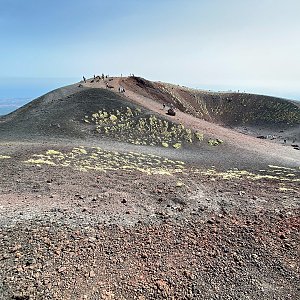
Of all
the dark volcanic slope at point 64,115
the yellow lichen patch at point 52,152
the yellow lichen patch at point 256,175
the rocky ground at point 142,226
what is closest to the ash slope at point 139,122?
the dark volcanic slope at point 64,115

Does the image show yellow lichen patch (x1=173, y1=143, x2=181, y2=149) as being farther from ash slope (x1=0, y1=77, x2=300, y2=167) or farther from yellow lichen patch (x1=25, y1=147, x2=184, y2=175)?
yellow lichen patch (x1=25, y1=147, x2=184, y2=175)

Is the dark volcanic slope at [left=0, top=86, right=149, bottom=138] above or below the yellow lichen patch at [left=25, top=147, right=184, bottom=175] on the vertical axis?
above

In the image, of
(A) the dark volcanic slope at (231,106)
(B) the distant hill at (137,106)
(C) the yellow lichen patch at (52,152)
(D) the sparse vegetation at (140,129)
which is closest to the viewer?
(C) the yellow lichen patch at (52,152)

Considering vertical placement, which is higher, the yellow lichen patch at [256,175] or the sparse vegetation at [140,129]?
the sparse vegetation at [140,129]

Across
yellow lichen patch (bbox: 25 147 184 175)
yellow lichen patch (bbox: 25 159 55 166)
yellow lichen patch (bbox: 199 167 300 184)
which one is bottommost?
yellow lichen patch (bbox: 199 167 300 184)

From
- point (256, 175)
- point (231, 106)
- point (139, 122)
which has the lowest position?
point (256, 175)

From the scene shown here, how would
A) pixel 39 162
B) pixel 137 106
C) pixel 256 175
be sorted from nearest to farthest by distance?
1. pixel 39 162
2. pixel 256 175
3. pixel 137 106

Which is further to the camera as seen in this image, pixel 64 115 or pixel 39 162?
pixel 64 115

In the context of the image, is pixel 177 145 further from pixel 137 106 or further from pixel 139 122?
pixel 137 106

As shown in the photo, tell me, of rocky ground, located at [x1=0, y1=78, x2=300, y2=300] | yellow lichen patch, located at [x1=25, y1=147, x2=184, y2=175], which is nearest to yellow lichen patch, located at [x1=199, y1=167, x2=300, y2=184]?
rocky ground, located at [x1=0, y1=78, x2=300, y2=300]

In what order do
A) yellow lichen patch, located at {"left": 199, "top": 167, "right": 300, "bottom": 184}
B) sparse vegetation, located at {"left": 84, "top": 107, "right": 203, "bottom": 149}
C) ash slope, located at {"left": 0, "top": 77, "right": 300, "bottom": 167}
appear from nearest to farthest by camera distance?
yellow lichen patch, located at {"left": 199, "top": 167, "right": 300, "bottom": 184} → ash slope, located at {"left": 0, "top": 77, "right": 300, "bottom": 167} → sparse vegetation, located at {"left": 84, "top": 107, "right": 203, "bottom": 149}

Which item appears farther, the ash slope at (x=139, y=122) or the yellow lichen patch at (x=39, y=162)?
the ash slope at (x=139, y=122)

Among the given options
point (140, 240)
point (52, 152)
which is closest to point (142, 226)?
point (140, 240)

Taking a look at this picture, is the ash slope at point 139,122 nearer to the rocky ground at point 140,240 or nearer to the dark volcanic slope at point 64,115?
the dark volcanic slope at point 64,115
